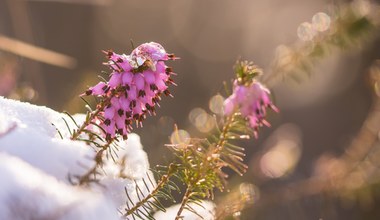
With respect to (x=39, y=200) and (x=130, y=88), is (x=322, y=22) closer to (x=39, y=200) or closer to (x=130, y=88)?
(x=130, y=88)

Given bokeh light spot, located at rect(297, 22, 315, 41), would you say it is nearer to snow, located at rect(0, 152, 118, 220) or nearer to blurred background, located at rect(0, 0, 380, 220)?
blurred background, located at rect(0, 0, 380, 220)

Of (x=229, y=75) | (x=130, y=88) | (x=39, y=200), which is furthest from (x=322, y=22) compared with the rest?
(x=229, y=75)

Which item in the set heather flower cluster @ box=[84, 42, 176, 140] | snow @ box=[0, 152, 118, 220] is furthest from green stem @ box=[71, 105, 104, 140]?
snow @ box=[0, 152, 118, 220]

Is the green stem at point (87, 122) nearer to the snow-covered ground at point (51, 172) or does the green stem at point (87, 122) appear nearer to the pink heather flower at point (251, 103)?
the snow-covered ground at point (51, 172)

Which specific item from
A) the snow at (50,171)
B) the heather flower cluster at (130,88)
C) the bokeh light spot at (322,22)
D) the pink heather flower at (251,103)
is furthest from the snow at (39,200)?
the bokeh light spot at (322,22)

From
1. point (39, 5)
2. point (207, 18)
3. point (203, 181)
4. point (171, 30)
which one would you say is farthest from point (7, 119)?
point (207, 18)

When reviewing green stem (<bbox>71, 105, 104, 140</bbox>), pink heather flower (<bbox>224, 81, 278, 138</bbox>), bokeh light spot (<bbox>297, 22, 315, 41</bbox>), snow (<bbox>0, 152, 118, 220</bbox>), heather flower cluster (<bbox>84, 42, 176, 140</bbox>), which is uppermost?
bokeh light spot (<bbox>297, 22, 315, 41</bbox>)

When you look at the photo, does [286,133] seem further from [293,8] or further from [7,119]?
[293,8]
